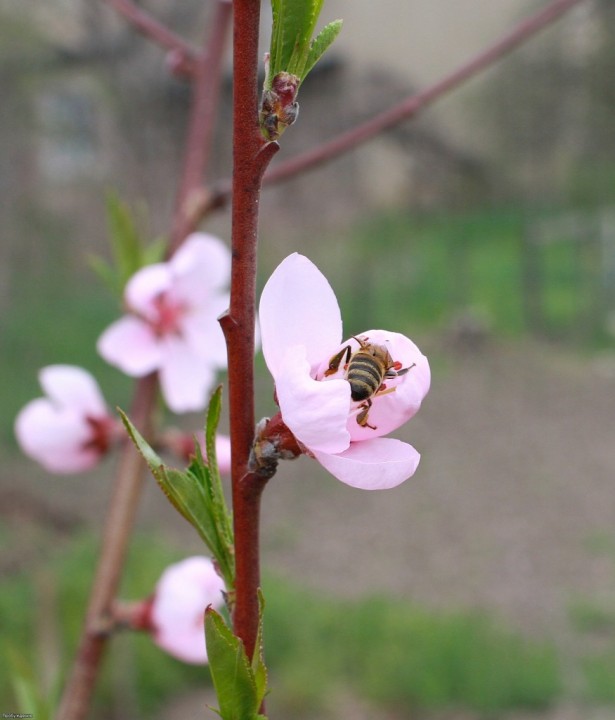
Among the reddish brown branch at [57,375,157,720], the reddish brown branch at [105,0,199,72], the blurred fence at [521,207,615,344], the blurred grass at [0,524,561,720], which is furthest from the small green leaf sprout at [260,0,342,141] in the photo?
the blurred fence at [521,207,615,344]

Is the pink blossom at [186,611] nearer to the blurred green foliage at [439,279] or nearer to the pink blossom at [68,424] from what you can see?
the pink blossom at [68,424]

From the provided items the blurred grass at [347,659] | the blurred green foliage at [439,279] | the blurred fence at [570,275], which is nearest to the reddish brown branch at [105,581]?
the blurred grass at [347,659]

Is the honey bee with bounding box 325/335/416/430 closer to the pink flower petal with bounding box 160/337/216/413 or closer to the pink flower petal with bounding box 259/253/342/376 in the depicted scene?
the pink flower petal with bounding box 259/253/342/376

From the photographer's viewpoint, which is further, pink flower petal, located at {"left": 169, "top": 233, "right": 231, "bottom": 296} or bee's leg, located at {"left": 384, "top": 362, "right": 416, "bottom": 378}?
pink flower petal, located at {"left": 169, "top": 233, "right": 231, "bottom": 296}

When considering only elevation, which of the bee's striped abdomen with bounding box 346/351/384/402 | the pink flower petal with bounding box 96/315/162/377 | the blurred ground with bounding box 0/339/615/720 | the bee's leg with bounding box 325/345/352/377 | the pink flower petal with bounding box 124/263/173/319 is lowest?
the bee's striped abdomen with bounding box 346/351/384/402

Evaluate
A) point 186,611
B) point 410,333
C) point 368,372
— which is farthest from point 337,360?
point 410,333

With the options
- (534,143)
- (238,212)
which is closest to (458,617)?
(238,212)

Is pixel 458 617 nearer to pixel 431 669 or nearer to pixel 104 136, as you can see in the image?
pixel 431 669
